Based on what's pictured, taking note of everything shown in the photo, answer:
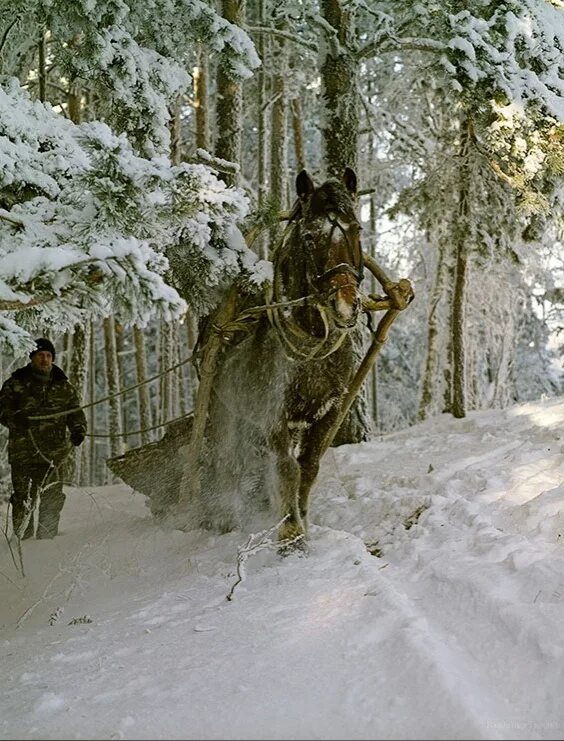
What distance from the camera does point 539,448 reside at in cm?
657

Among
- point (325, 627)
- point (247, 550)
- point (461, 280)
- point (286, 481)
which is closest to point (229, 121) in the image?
point (461, 280)

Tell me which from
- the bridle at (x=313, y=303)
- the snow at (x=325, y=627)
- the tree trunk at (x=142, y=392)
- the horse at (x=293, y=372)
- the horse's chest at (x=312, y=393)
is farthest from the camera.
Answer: the tree trunk at (x=142, y=392)

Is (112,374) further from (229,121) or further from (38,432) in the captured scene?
(229,121)

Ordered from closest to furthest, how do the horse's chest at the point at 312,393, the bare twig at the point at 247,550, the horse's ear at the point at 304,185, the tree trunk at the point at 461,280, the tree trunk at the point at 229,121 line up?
the bare twig at the point at 247,550
the horse's ear at the point at 304,185
the horse's chest at the point at 312,393
the tree trunk at the point at 229,121
the tree trunk at the point at 461,280

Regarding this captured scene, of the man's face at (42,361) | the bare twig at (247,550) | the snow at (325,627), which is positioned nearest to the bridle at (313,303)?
the bare twig at (247,550)

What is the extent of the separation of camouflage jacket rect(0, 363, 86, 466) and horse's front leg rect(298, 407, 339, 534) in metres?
2.97

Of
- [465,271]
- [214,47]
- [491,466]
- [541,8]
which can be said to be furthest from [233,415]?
[465,271]

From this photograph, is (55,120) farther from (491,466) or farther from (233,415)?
(491,466)

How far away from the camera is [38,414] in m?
6.85

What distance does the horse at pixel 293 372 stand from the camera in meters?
4.45

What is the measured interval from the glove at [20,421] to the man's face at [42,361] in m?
0.50

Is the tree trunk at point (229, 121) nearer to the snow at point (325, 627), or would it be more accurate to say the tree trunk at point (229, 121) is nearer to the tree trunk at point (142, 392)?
the snow at point (325, 627)

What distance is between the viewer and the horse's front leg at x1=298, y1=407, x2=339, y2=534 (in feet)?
16.3

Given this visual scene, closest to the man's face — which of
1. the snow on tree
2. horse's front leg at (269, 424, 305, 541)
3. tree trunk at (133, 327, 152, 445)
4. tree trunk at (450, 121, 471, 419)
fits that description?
the snow on tree
